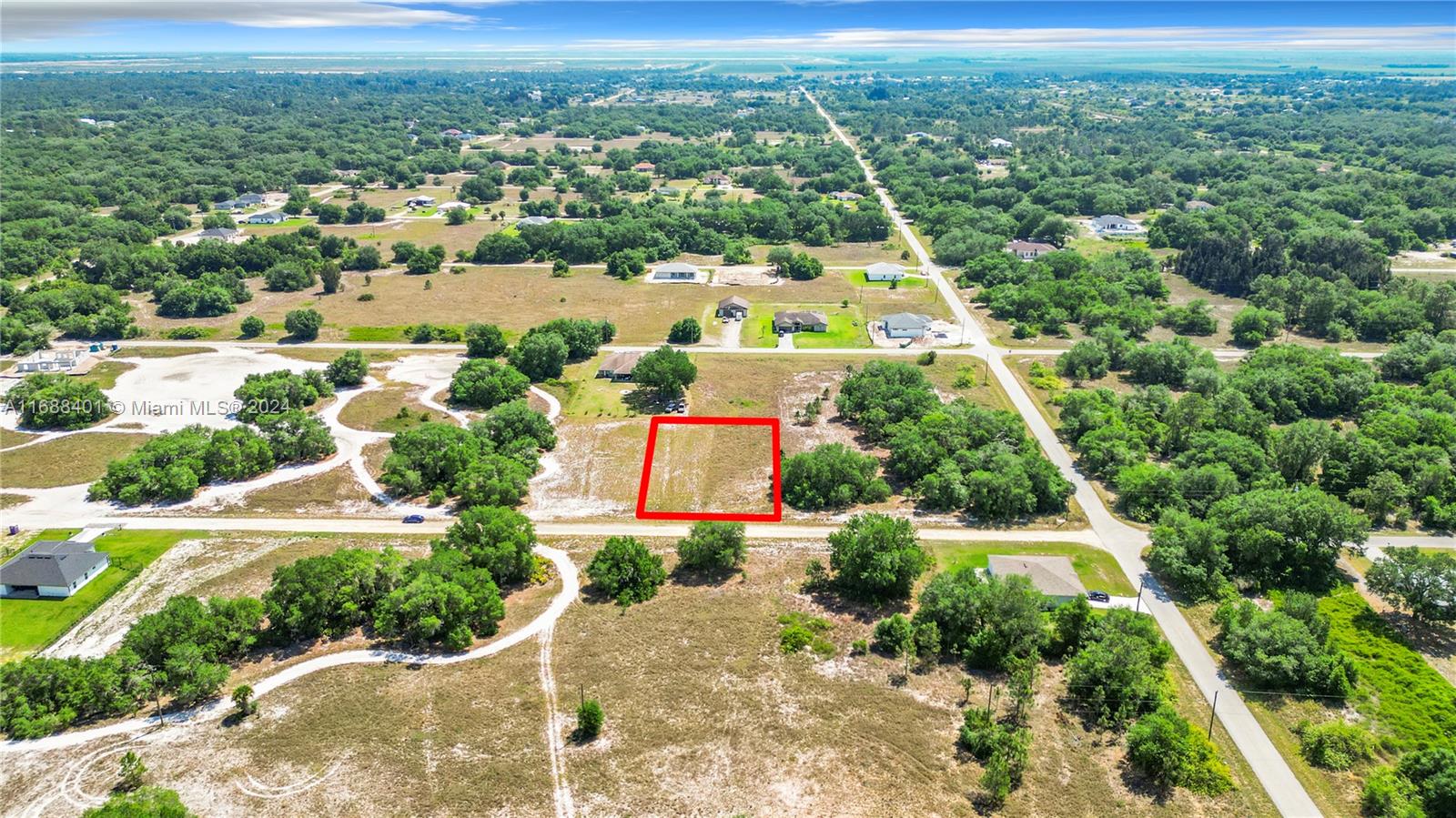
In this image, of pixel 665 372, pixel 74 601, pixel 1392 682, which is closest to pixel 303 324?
pixel 665 372

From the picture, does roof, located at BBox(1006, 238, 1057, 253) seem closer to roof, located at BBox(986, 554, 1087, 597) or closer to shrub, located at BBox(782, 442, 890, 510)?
shrub, located at BBox(782, 442, 890, 510)

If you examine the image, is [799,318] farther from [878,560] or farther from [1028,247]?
[878,560]

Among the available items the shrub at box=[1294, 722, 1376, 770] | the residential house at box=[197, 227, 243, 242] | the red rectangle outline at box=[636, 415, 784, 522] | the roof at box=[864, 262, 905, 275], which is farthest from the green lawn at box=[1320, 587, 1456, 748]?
the residential house at box=[197, 227, 243, 242]

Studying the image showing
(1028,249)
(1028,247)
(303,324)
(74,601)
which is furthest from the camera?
(1028,247)

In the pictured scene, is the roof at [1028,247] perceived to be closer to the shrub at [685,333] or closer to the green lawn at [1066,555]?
the shrub at [685,333]

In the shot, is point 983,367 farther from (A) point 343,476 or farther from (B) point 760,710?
(A) point 343,476

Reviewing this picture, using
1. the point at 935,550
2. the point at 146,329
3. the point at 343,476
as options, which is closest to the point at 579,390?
the point at 343,476

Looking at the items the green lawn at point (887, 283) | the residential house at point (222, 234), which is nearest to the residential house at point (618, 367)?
the green lawn at point (887, 283)
